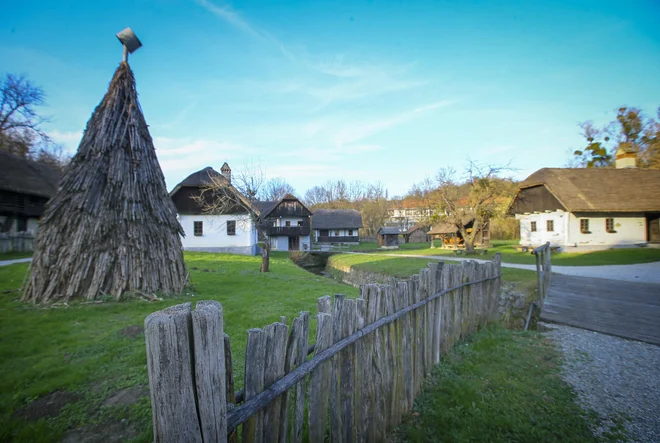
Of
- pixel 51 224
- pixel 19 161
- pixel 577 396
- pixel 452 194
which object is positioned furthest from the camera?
pixel 452 194

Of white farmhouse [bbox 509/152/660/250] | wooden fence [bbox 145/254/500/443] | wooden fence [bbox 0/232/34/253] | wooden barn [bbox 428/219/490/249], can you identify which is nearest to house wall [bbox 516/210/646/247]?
white farmhouse [bbox 509/152/660/250]

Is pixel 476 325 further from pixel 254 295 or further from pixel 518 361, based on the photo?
pixel 254 295

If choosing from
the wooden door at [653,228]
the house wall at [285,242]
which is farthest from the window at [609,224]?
the house wall at [285,242]

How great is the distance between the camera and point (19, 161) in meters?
23.4

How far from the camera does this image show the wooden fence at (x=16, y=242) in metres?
17.5

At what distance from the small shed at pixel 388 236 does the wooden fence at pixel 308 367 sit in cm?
3739

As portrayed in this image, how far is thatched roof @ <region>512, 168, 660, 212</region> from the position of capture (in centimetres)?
2281

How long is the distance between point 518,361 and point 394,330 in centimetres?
286

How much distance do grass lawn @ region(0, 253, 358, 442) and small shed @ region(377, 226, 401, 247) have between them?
34.5 metres

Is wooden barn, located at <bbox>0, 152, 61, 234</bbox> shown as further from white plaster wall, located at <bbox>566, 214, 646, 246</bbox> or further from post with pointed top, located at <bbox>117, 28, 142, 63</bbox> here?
white plaster wall, located at <bbox>566, 214, 646, 246</bbox>

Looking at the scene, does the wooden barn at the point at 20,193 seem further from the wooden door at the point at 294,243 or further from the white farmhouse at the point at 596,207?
the white farmhouse at the point at 596,207

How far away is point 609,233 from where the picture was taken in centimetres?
2334

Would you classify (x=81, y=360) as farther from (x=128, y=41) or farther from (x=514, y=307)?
(x=514, y=307)

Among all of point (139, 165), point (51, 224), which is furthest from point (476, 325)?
point (51, 224)
